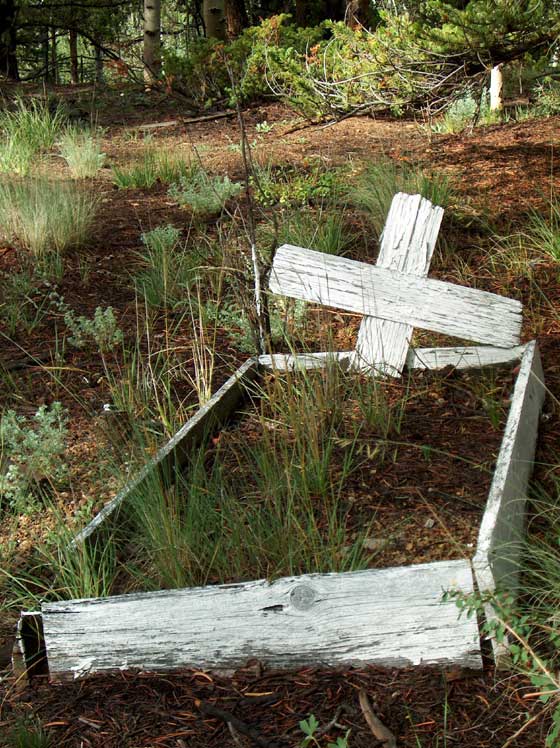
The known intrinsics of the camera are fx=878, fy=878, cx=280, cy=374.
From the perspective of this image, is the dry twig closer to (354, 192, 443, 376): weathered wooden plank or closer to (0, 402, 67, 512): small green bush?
(0, 402, 67, 512): small green bush

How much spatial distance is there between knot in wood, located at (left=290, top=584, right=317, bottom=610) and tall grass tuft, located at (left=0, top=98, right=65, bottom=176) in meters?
5.52

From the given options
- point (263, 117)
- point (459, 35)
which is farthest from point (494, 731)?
point (263, 117)

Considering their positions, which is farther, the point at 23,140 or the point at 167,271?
the point at 23,140

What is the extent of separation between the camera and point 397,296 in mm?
3447

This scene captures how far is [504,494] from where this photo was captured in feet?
8.19

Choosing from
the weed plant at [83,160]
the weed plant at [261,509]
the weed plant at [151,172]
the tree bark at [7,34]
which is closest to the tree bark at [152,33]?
the tree bark at [7,34]

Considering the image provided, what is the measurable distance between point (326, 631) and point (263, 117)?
27.8 ft

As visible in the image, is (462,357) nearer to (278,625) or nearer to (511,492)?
→ (511,492)

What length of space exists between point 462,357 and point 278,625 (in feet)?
5.33

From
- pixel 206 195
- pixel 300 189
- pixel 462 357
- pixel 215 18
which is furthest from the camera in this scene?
pixel 215 18

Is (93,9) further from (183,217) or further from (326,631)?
(326,631)

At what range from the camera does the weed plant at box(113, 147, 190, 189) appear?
6750mm

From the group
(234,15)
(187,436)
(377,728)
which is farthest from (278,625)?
(234,15)

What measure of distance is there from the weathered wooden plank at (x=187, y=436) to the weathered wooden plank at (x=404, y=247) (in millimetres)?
529
